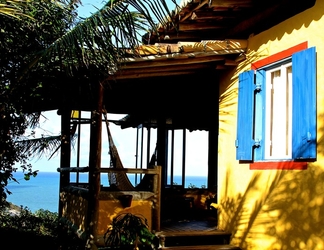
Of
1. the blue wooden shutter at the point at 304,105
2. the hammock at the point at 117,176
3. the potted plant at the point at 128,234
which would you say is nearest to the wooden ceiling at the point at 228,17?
the blue wooden shutter at the point at 304,105

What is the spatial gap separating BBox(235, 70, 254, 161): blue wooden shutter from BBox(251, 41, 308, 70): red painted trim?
123 mm

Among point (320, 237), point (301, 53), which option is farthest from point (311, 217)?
point (301, 53)

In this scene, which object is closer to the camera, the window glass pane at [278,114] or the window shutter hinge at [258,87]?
the window glass pane at [278,114]

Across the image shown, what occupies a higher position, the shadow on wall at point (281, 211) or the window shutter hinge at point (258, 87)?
the window shutter hinge at point (258, 87)

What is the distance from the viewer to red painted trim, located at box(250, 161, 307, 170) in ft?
15.0

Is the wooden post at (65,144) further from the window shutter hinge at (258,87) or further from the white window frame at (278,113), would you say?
the white window frame at (278,113)

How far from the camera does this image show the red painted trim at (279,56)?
4.72 meters

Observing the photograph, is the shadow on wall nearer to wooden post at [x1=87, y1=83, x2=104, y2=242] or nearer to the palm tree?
wooden post at [x1=87, y1=83, x2=104, y2=242]

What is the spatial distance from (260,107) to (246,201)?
1.23m

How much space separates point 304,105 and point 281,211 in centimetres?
124

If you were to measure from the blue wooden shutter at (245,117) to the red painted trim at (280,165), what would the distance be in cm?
13

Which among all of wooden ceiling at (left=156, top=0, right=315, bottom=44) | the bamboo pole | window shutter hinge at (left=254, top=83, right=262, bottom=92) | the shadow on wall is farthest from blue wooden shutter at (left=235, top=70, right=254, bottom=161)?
the bamboo pole

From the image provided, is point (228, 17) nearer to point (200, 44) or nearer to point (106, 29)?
point (200, 44)

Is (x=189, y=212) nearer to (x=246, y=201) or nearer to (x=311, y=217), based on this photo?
(x=246, y=201)
